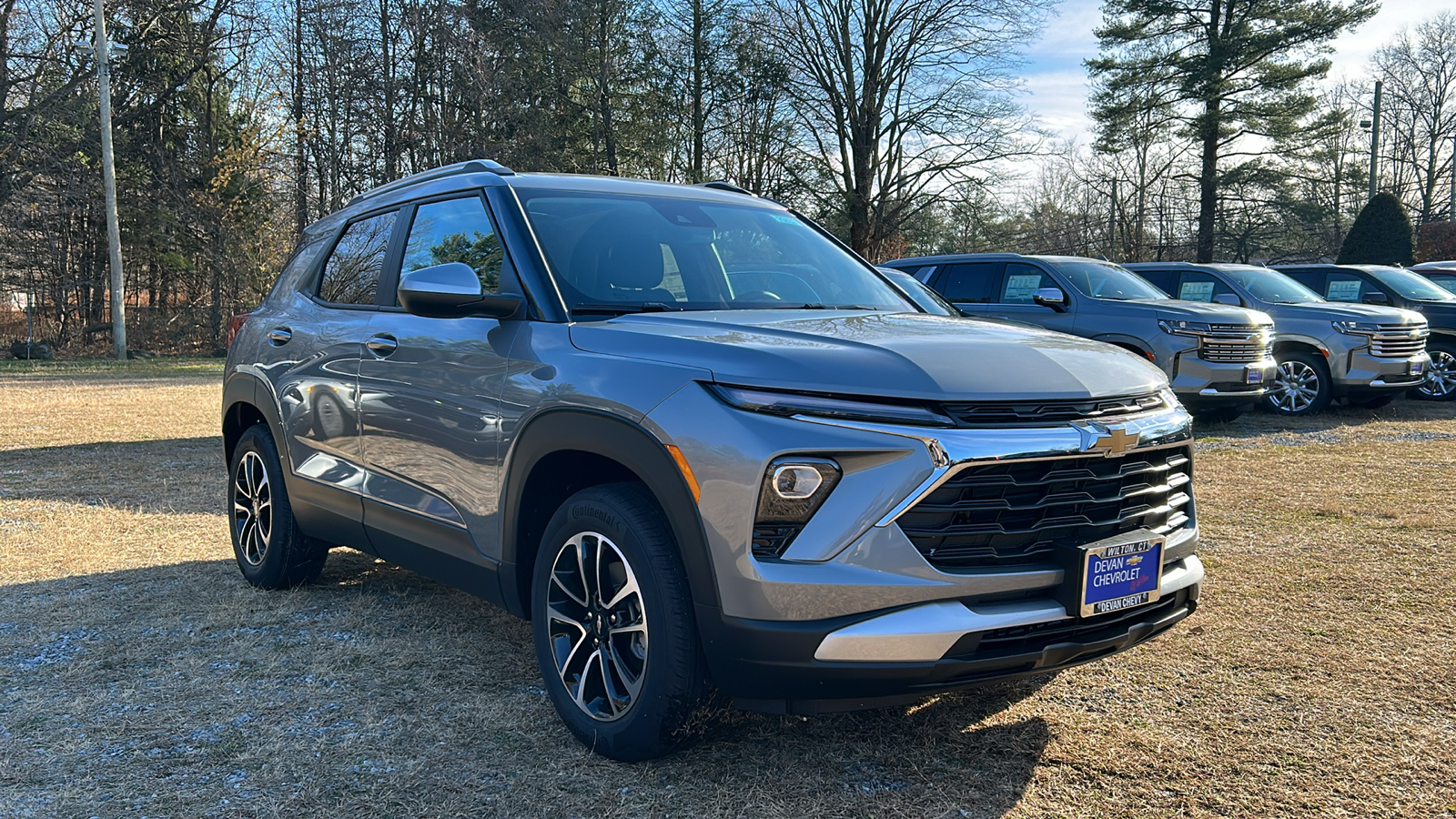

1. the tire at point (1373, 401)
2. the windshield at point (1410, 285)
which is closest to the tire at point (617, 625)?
the tire at point (1373, 401)

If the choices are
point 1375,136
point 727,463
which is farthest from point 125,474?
point 1375,136

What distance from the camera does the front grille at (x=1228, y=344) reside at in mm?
10445

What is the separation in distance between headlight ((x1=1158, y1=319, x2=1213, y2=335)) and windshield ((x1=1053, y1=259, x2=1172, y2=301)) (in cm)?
66

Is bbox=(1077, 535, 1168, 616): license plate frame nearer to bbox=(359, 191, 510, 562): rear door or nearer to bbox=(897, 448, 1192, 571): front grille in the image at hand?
bbox=(897, 448, 1192, 571): front grille

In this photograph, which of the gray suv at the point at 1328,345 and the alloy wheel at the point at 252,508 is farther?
the gray suv at the point at 1328,345

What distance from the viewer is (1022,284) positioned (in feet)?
38.2

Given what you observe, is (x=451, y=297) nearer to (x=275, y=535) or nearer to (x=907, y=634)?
(x=907, y=634)

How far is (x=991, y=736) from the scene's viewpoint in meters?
3.23

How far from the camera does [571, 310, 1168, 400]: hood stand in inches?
102

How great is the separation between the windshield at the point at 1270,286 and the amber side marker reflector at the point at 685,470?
11.8 m

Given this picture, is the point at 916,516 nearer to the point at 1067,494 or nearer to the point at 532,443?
the point at 1067,494

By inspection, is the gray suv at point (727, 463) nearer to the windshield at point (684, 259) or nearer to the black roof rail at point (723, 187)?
the windshield at point (684, 259)

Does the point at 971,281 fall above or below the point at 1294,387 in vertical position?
above

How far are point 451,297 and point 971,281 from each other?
962 centimetres
